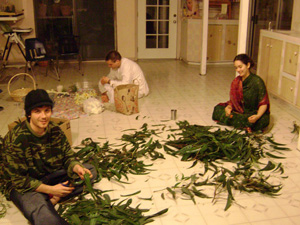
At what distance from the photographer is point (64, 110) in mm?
4914

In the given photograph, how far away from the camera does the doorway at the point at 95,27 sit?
325 inches

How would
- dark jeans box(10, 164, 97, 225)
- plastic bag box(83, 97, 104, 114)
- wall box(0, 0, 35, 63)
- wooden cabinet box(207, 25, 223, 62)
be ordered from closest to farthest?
1. dark jeans box(10, 164, 97, 225)
2. plastic bag box(83, 97, 104, 114)
3. wall box(0, 0, 35, 63)
4. wooden cabinet box(207, 25, 223, 62)

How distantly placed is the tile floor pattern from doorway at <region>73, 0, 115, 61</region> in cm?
52

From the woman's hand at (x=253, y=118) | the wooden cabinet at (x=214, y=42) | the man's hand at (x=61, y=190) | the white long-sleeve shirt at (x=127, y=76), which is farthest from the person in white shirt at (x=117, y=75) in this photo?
the wooden cabinet at (x=214, y=42)

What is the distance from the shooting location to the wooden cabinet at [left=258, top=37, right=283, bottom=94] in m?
5.15

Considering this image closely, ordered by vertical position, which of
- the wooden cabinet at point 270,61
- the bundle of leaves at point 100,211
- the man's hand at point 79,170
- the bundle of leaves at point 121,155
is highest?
the wooden cabinet at point 270,61

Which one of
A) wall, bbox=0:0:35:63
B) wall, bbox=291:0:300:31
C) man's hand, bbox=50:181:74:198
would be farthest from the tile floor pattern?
wall, bbox=291:0:300:31

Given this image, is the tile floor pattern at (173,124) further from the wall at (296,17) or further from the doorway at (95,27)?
the wall at (296,17)

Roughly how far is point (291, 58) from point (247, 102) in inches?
46.0

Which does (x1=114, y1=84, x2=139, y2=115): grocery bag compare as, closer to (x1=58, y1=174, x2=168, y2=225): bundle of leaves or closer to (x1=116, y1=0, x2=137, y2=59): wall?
(x1=58, y1=174, x2=168, y2=225): bundle of leaves

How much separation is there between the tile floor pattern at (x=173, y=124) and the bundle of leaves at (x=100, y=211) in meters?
0.12

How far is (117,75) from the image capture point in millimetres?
5277

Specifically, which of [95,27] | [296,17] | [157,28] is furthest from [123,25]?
[296,17]

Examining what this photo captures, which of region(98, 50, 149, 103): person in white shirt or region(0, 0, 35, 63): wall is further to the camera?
region(0, 0, 35, 63): wall
